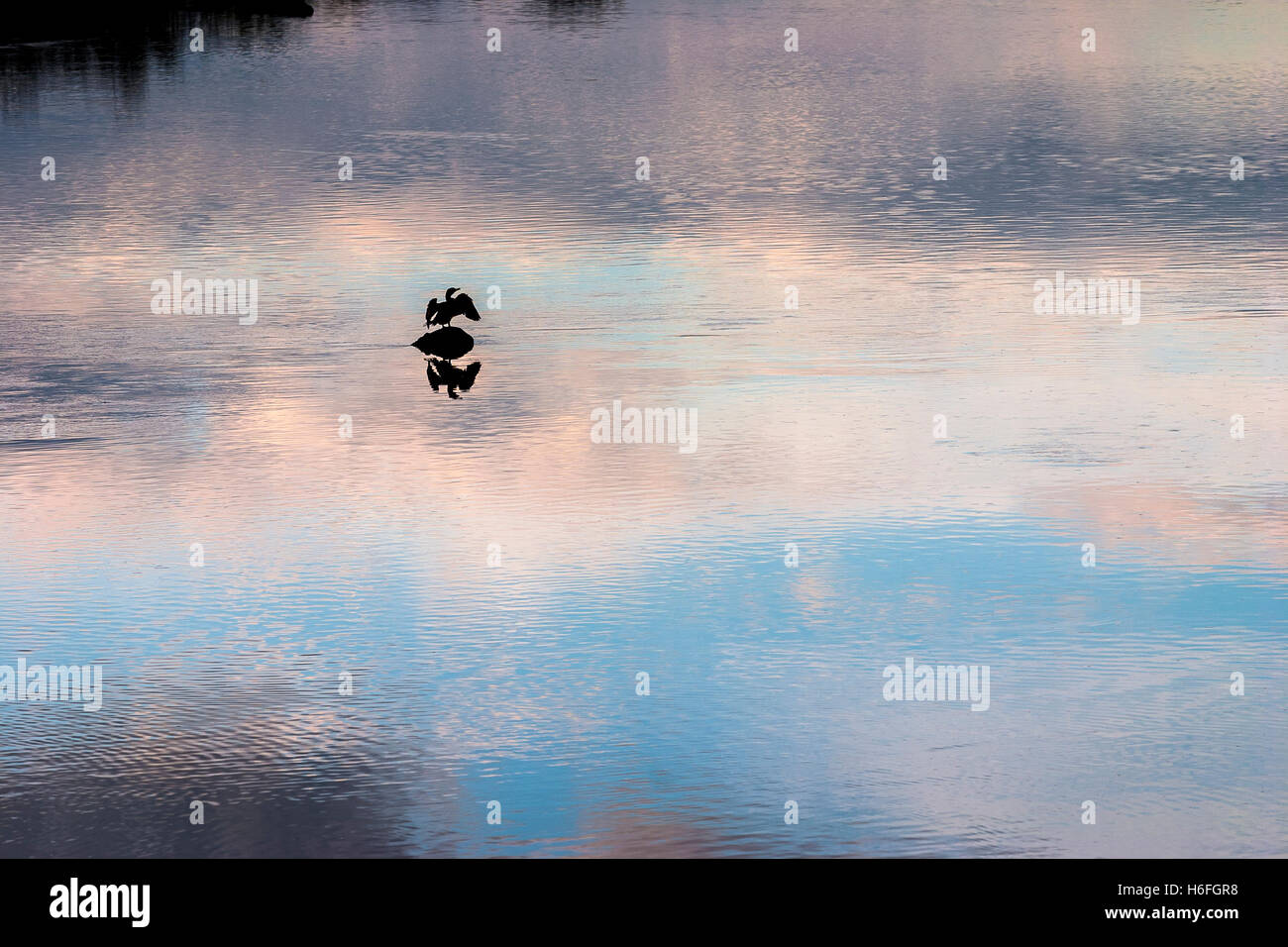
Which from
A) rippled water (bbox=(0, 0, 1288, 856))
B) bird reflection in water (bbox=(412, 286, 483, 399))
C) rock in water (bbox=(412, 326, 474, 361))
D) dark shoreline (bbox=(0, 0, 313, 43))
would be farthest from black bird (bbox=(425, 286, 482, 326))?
dark shoreline (bbox=(0, 0, 313, 43))

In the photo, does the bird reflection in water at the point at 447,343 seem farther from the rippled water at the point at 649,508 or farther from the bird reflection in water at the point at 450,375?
the rippled water at the point at 649,508

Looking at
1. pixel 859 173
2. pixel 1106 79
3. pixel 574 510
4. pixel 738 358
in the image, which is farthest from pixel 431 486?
pixel 1106 79

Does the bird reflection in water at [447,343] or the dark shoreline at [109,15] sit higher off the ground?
the dark shoreline at [109,15]

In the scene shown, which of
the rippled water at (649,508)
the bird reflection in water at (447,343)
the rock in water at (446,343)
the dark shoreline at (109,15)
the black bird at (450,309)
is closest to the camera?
the rippled water at (649,508)

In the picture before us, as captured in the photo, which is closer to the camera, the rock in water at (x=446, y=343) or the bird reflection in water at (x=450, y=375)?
the bird reflection in water at (x=450, y=375)

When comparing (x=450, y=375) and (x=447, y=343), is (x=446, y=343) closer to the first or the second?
(x=447, y=343)

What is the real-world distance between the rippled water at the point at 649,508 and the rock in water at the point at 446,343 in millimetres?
388

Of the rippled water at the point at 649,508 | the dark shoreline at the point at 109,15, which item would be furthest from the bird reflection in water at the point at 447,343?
the dark shoreline at the point at 109,15

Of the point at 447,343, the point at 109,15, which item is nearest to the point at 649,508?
the point at 447,343

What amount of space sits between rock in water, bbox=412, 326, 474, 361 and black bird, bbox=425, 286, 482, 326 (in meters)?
0.17

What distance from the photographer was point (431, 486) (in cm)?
1706

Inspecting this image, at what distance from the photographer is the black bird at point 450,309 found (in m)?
22.4

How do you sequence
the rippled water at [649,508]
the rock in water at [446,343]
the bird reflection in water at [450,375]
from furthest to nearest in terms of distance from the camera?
the rock in water at [446,343], the bird reflection in water at [450,375], the rippled water at [649,508]
